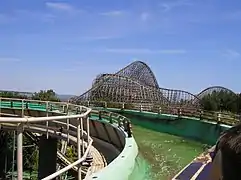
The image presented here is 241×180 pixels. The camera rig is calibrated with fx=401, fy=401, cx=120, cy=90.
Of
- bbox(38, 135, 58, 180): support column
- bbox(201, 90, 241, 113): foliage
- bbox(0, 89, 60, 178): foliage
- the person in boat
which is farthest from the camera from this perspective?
bbox(201, 90, 241, 113): foliage

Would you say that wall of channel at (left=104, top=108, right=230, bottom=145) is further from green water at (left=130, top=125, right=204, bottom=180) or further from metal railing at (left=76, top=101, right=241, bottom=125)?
green water at (left=130, top=125, right=204, bottom=180)

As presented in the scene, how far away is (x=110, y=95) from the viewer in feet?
185

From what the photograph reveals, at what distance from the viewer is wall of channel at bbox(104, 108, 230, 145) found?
1695 centimetres

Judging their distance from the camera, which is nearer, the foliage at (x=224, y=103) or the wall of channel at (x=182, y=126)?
the wall of channel at (x=182, y=126)

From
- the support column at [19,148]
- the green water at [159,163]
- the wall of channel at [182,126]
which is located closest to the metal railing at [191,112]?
the wall of channel at [182,126]

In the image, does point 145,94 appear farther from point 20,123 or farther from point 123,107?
point 20,123

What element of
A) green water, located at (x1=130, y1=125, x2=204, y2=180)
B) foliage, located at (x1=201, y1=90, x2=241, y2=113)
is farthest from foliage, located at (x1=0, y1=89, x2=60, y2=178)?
foliage, located at (x1=201, y1=90, x2=241, y2=113)

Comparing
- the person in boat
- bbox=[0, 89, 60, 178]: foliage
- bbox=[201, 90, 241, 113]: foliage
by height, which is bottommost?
Result: bbox=[0, 89, 60, 178]: foliage

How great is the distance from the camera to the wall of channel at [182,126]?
55.6ft

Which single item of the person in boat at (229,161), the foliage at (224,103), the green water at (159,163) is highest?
the foliage at (224,103)

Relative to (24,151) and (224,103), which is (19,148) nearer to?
(24,151)

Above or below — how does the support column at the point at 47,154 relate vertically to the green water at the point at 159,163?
below

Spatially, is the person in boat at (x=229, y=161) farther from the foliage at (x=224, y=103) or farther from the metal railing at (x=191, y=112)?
the foliage at (x=224, y=103)

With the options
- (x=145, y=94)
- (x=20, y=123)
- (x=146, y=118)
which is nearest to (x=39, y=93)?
(x=145, y=94)
